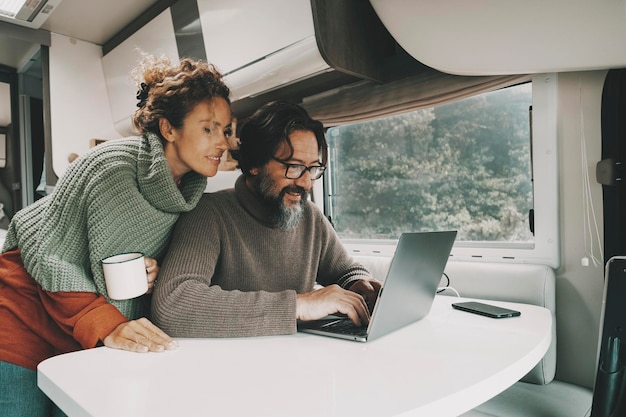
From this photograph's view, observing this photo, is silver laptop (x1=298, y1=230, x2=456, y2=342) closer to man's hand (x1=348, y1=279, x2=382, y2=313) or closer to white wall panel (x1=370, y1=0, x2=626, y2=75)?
man's hand (x1=348, y1=279, x2=382, y2=313)

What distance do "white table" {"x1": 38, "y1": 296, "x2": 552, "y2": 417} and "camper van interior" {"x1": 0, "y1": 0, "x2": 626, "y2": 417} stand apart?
0.49 meters

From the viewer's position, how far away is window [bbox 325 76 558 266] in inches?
68.2

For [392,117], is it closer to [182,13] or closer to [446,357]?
[182,13]

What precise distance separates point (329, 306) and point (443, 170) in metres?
1.23

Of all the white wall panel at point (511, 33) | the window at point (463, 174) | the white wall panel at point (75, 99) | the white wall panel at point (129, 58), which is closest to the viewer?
the white wall panel at point (511, 33)

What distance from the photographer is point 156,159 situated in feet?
3.63

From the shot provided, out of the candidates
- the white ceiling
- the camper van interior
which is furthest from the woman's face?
the white ceiling

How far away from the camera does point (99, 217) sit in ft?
3.35

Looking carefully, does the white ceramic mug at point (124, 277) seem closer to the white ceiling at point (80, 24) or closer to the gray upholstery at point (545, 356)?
the gray upholstery at point (545, 356)

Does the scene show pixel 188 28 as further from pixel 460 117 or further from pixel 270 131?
pixel 460 117

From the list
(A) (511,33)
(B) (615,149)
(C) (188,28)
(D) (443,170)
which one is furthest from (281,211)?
(C) (188,28)

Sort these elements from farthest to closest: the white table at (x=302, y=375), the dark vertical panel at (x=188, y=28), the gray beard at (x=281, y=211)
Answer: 1. the dark vertical panel at (x=188, y=28)
2. the gray beard at (x=281, y=211)
3. the white table at (x=302, y=375)

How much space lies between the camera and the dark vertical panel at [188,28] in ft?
7.55

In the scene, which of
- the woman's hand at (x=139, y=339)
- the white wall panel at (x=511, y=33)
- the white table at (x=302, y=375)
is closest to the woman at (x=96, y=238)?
the woman's hand at (x=139, y=339)
